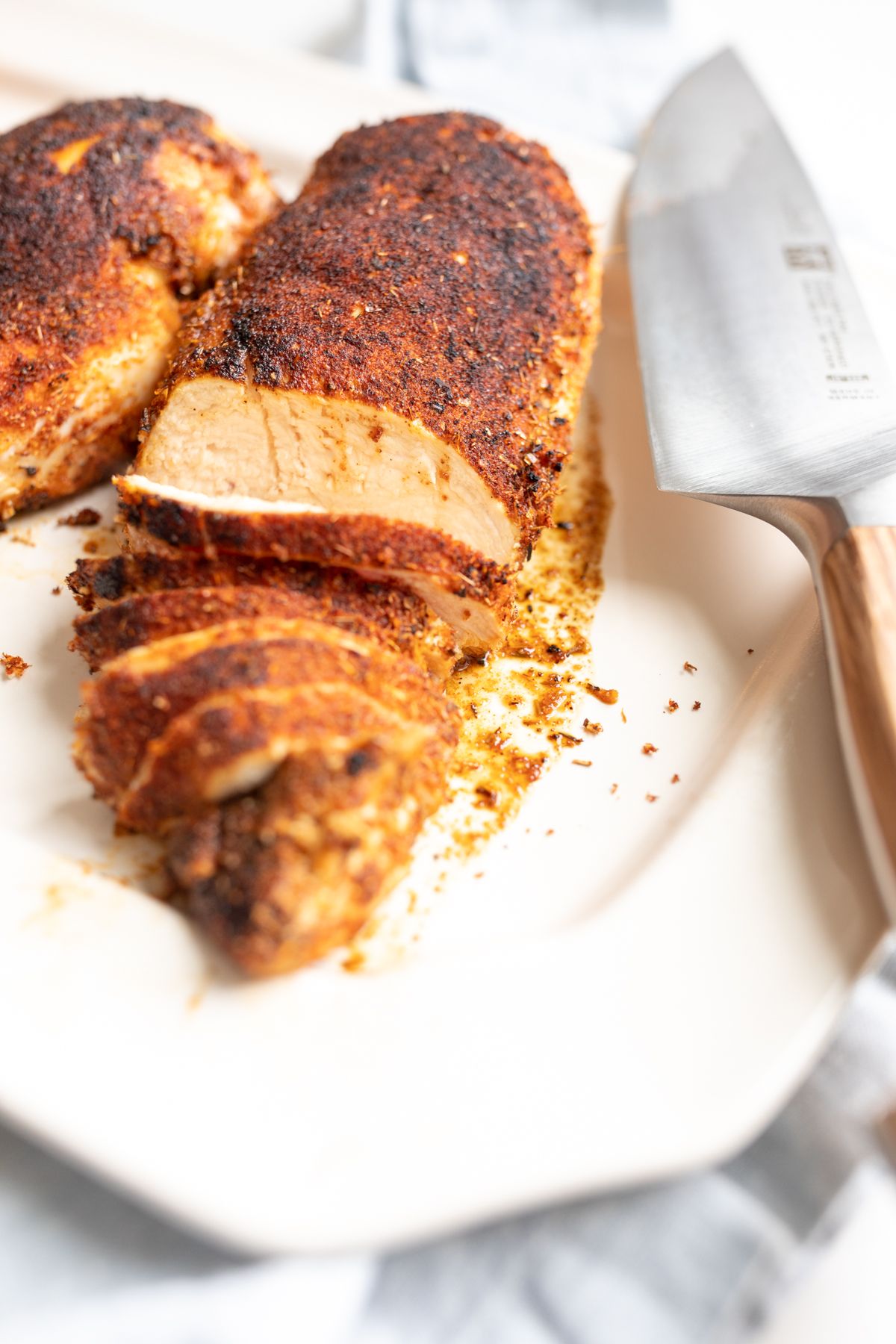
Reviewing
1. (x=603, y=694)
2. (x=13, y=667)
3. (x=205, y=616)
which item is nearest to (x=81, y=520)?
(x=13, y=667)

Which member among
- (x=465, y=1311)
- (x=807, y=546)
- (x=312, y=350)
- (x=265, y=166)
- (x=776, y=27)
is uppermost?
(x=776, y=27)

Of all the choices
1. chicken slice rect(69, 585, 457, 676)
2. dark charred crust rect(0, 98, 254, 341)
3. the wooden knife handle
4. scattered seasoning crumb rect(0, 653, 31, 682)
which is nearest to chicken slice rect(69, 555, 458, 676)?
chicken slice rect(69, 585, 457, 676)

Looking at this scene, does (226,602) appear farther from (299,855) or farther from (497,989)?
(497,989)

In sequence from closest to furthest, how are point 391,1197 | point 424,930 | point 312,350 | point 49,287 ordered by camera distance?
point 391,1197
point 424,930
point 312,350
point 49,287

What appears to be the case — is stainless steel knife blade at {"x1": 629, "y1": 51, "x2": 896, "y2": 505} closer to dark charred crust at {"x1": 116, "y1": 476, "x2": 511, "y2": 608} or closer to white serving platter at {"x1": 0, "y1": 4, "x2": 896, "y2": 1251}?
white serving platter at {"x1": 0, "y1": 4, "x2": 896, "y2": 1251}

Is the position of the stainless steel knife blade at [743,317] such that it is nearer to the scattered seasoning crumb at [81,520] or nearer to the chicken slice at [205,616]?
the chicken slice at [205,616]

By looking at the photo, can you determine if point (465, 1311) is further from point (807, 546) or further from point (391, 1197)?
point (807, 546)

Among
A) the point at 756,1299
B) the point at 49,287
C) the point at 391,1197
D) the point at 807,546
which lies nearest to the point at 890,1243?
the point at 756,1299
